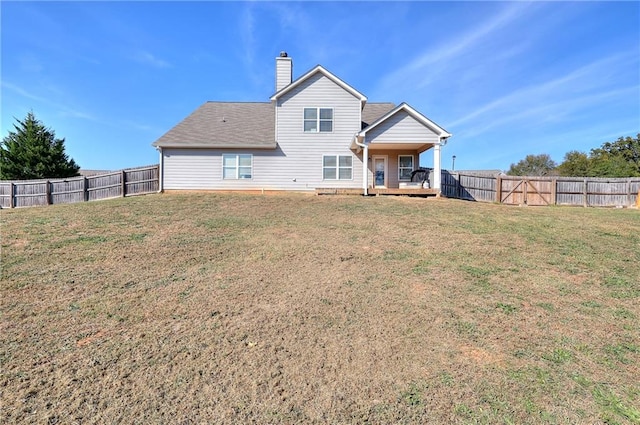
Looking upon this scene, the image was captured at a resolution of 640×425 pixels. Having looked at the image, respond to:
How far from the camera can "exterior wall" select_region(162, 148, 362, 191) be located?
16.6 m

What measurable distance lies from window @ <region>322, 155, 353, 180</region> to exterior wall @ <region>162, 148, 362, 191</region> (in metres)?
0.26

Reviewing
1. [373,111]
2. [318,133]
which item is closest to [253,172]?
[318,133]

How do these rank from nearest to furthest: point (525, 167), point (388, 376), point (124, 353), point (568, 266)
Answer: point (388, 376)
point (124, 353)
point (568, 266)
point (525, 167)

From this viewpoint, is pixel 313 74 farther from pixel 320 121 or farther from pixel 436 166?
pixel 436 166

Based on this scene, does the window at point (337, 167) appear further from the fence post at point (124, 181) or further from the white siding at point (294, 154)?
the fence post at point (124, 181)

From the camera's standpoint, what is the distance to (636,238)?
28.2 ft

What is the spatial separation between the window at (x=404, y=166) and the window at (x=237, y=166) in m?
7.86

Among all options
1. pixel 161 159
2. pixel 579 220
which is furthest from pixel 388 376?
pixel 161 159

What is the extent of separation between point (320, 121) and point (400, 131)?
4185mm

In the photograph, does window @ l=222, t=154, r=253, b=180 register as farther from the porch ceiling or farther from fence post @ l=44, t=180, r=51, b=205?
fence post @ l=44, t=180, r=51, b=205

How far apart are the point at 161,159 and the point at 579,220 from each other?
17874mm

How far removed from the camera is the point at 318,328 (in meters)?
4.08

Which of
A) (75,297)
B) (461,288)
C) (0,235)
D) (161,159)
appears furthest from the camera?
(161,159)

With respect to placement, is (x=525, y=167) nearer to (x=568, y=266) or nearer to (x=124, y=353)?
(x=568, y=266)
